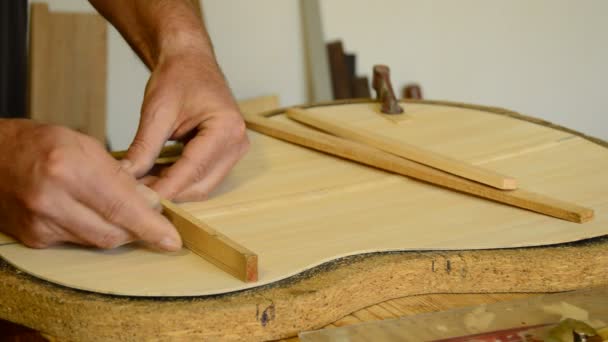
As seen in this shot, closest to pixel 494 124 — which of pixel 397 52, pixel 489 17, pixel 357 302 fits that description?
pixel 357 302

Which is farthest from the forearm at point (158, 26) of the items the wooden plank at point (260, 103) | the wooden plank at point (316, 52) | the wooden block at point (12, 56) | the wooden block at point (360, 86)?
the wooden block at point (360, 86)

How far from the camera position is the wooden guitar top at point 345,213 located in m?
1.23

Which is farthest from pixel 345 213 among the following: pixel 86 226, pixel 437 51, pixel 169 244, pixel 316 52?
pixel 437 51

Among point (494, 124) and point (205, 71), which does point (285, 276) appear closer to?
point (205, 71)

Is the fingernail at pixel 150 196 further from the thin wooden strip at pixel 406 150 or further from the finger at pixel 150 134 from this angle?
the thin wooden strip at pixel 406 150

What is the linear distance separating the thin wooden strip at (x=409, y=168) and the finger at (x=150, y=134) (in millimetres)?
358

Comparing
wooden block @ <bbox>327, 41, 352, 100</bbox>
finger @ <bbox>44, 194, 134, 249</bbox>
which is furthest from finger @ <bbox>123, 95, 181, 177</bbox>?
wooden block @ <bbox>327, 41, 352, 100</bbox>

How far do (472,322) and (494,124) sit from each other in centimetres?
94

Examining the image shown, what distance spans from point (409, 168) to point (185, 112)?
47 centimetres

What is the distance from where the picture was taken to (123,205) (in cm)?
125

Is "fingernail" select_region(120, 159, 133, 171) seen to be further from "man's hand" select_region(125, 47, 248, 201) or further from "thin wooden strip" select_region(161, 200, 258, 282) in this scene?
"thin wooden strip" select_region(161, 200, 258, 282)

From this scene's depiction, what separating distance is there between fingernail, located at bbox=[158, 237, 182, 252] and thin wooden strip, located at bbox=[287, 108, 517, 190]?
0.59m

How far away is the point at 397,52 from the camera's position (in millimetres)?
4137

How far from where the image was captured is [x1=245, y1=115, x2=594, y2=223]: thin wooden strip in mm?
1431
